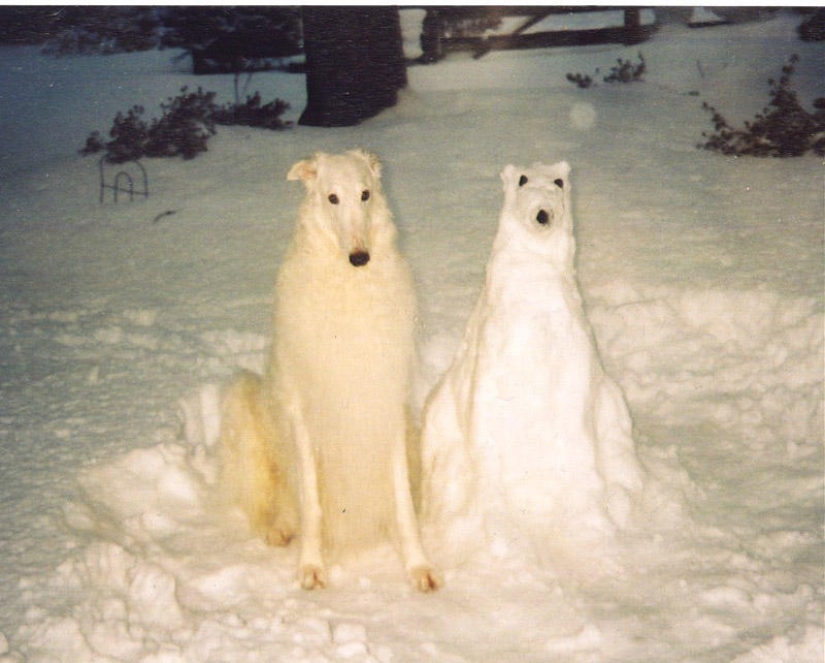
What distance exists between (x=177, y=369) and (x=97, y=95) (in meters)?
8.67

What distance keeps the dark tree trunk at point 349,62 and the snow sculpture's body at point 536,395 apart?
6940 mm

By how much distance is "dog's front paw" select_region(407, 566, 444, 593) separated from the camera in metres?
3.48

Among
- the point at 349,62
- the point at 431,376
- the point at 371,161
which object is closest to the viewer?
the point at 371,161

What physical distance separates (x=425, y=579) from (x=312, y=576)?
20.7 inches

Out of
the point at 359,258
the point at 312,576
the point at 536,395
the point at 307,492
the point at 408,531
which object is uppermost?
the point at 359,258

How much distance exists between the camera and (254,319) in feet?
19.1

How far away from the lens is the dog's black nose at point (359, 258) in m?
3.26

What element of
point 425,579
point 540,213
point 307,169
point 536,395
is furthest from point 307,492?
point 540,213

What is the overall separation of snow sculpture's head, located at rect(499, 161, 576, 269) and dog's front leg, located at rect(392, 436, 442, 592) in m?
1.14

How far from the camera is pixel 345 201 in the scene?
3.34m

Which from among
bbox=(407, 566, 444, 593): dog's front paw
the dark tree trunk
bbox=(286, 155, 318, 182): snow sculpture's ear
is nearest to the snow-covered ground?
bbox=(407, 566, 444, 593): dog's front paw

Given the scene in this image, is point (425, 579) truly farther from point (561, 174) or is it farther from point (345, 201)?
point (561, 174)

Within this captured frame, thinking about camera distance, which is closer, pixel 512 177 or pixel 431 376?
pixel 512 177

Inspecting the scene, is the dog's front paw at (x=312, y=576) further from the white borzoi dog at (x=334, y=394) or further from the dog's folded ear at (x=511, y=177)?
the dog's folded ear at (x=511, y=177)
